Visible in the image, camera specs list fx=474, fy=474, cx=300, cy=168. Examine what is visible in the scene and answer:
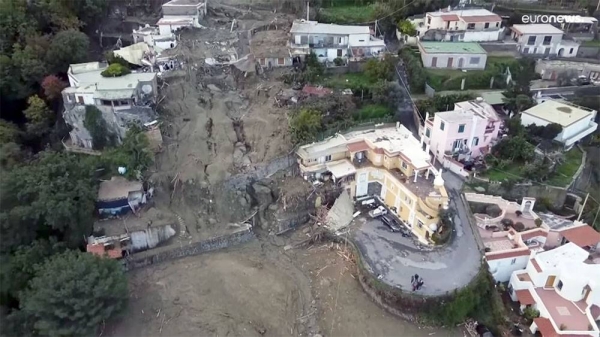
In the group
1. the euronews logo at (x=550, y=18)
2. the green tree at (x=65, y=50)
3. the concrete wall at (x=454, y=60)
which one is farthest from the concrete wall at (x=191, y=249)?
the euronews logo at (x=550, y=18)

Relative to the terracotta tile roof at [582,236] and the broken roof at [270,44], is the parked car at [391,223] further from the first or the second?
the broken roof at [270,44]

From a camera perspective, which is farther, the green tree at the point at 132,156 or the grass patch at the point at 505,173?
the grass patch at the point at 505,173

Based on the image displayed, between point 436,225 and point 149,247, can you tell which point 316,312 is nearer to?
point 436,225

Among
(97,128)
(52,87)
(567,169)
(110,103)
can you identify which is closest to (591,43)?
(567,169)

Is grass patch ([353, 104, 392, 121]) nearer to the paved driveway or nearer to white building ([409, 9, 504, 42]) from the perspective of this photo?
the paved driveway

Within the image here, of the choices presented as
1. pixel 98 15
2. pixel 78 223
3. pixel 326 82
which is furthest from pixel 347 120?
pixel 98 15

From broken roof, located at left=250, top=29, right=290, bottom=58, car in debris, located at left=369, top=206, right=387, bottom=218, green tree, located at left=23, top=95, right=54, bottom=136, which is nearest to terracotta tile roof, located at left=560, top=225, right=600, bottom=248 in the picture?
car in debris, located at left=369, top=206, right=387, bottom=218

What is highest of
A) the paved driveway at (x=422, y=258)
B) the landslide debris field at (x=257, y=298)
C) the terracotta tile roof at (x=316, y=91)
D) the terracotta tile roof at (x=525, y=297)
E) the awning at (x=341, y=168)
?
the terracotta tile roof at (x=316, y=91)
